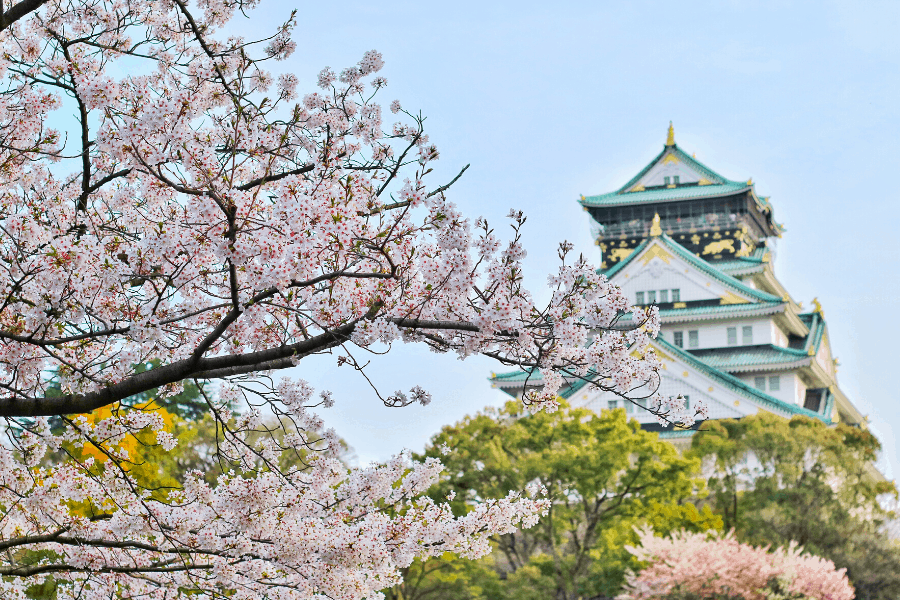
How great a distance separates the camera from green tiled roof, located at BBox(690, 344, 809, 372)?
130 feet

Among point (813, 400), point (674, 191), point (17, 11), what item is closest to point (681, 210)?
point (674, 191)

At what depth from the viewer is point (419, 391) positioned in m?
5.44

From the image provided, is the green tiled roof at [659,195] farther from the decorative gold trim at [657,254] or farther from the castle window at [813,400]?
the castle window at [813,400]

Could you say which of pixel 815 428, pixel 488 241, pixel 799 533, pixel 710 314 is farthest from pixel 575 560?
pixel 710 314

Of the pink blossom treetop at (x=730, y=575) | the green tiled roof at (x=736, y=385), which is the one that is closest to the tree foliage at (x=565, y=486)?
the pink blossom treetop at (x=730, y=575)

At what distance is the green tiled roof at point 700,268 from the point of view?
40438 mm

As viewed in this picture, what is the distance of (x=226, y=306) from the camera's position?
548 cm

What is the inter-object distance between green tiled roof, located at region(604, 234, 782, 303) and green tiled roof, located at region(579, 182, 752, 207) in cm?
275

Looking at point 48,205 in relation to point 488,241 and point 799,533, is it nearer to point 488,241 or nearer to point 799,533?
point 488,241

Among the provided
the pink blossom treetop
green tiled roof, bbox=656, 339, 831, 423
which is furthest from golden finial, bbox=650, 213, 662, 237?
the pink blossom treetop

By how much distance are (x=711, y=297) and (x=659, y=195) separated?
618 centimetres

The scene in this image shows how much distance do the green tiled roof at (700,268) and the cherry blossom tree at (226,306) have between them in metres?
35.2

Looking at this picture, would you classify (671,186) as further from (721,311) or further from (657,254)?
(721,311)

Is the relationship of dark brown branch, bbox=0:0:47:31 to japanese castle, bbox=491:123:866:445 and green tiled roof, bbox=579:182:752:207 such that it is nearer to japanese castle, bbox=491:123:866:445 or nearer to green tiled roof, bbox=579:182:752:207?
japanese castle, bbox=491:123:866:445
